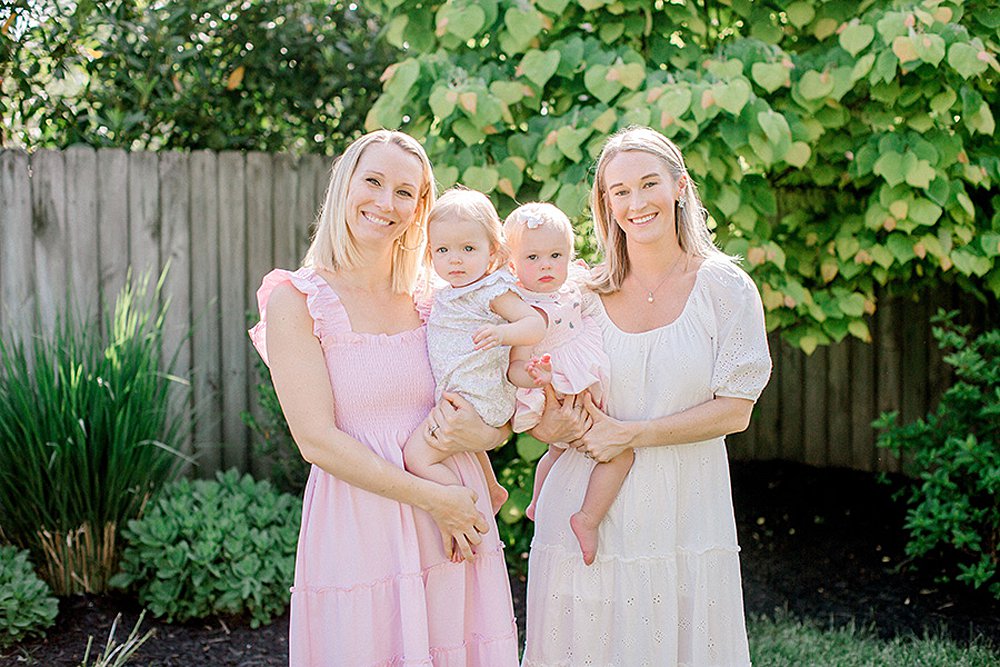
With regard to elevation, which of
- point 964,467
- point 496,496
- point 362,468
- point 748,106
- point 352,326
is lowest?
point 964,467

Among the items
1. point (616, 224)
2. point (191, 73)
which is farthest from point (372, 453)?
point (191, 73)

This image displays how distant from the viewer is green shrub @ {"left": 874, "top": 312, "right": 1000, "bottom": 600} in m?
4.48

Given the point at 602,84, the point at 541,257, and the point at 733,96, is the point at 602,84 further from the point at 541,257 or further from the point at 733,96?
the point at 541,257

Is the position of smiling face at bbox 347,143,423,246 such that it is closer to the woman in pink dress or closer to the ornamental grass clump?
the woman in pink dress

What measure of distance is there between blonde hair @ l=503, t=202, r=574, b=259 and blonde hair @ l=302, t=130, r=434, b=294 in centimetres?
21

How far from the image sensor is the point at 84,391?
421cm

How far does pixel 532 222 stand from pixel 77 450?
2487mm

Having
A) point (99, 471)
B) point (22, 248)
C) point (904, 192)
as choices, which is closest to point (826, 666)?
point (904, 192)

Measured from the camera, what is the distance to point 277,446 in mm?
5070

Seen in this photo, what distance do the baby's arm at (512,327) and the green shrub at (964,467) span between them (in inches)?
109

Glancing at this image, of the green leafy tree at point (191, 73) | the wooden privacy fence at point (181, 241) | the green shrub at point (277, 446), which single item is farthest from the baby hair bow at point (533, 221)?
the green leafy tree at point (191, 73)

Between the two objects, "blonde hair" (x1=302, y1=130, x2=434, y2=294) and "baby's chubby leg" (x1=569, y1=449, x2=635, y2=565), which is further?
"baby's chubby leg" (x1=569, y1=449, x2=635, y2=565)

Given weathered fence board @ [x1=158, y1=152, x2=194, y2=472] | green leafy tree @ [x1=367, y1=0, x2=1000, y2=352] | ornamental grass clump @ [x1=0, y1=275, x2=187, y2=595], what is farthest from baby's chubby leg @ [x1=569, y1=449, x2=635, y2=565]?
weathered fence board @ [x1=158, y1=152, x2=194, y2=472]

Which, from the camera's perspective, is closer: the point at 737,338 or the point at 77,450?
the point at 737,338
